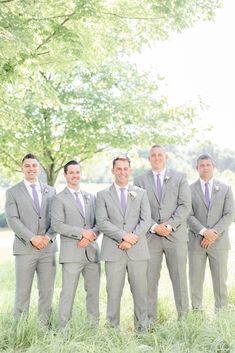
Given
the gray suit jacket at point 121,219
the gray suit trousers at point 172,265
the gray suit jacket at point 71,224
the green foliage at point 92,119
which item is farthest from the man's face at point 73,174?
the green foliage at point 92,119

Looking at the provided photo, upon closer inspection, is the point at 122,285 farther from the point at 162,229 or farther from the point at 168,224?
the point at 168,224

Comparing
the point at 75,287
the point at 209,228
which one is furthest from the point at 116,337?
the point at 209,228

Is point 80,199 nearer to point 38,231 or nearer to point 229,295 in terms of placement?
point 38,231

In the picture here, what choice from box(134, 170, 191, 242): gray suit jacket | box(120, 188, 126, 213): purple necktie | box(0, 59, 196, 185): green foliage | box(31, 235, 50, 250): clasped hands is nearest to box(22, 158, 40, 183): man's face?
box(31, 235, 50, 250): clasped hands

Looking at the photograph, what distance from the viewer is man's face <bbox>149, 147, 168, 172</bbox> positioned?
21.7ft

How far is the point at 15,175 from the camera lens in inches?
682

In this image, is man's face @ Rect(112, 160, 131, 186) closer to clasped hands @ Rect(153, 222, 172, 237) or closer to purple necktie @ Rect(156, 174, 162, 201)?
purple necktie @ Rect(156, 174, 162, 201)

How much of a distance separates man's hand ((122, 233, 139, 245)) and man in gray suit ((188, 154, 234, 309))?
1091 mm

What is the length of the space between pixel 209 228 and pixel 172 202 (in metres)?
0.68

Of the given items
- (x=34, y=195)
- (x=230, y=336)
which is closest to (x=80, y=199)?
(x=34, y=195)

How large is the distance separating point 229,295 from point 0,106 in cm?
495

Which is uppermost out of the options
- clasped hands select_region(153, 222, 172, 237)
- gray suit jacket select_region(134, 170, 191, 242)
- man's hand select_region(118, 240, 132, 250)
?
gray suit jacket select_region(134, 170, 191, 242)

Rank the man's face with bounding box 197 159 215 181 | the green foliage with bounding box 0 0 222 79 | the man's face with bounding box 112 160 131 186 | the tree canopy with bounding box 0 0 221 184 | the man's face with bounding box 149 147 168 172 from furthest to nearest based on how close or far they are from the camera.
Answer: the tree canopy with bounding box 0 0 221 184 < the green foliage with bounding box 0 0 222 79 < the man's face with bounding box 197 159 215 181 < the man's face with bounding box 149 147 168 172 < the man's face with bounding box 112 160 131 186

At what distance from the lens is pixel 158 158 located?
6.66m
